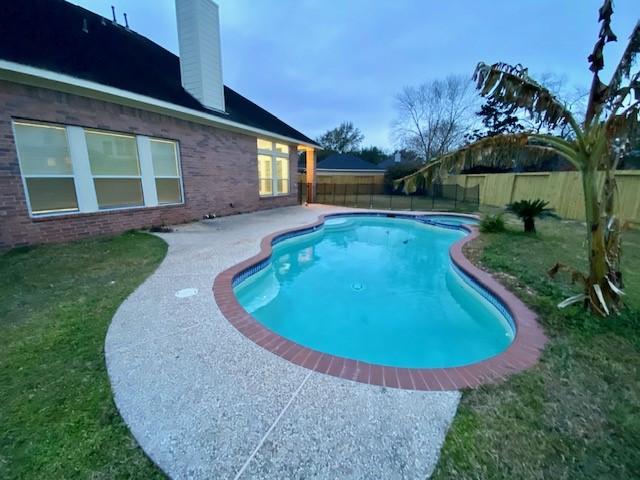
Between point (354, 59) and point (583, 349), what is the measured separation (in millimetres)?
19396

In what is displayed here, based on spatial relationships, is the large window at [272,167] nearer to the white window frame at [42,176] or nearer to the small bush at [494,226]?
the white window frame at [42,176]

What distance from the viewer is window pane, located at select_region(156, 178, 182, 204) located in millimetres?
8902

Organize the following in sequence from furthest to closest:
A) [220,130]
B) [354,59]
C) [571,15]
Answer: [354,59], [220,130], [571,15]

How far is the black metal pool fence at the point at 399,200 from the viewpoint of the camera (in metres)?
17.7

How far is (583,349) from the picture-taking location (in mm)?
2826

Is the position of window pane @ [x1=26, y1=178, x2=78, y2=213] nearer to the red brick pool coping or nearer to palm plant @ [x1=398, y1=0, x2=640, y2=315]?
the red brick pool coping

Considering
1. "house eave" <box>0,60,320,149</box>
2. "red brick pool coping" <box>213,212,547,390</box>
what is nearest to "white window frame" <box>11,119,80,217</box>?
"house eave" <box>0,60,320,149</box>

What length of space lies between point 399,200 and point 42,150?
20746 millimetres

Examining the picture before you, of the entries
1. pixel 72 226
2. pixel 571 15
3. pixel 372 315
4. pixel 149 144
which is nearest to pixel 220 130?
pixel 149 144

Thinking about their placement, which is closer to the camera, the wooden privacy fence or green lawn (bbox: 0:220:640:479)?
green lawn (bbox: 0:220:640:479)

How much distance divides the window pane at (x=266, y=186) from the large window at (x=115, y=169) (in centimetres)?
630

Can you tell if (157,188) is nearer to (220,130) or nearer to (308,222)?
(220,130)

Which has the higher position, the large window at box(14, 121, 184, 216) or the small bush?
the large window at box(14, 121, 184, 216)

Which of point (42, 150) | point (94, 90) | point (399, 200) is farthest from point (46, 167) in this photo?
point (399, 200)
